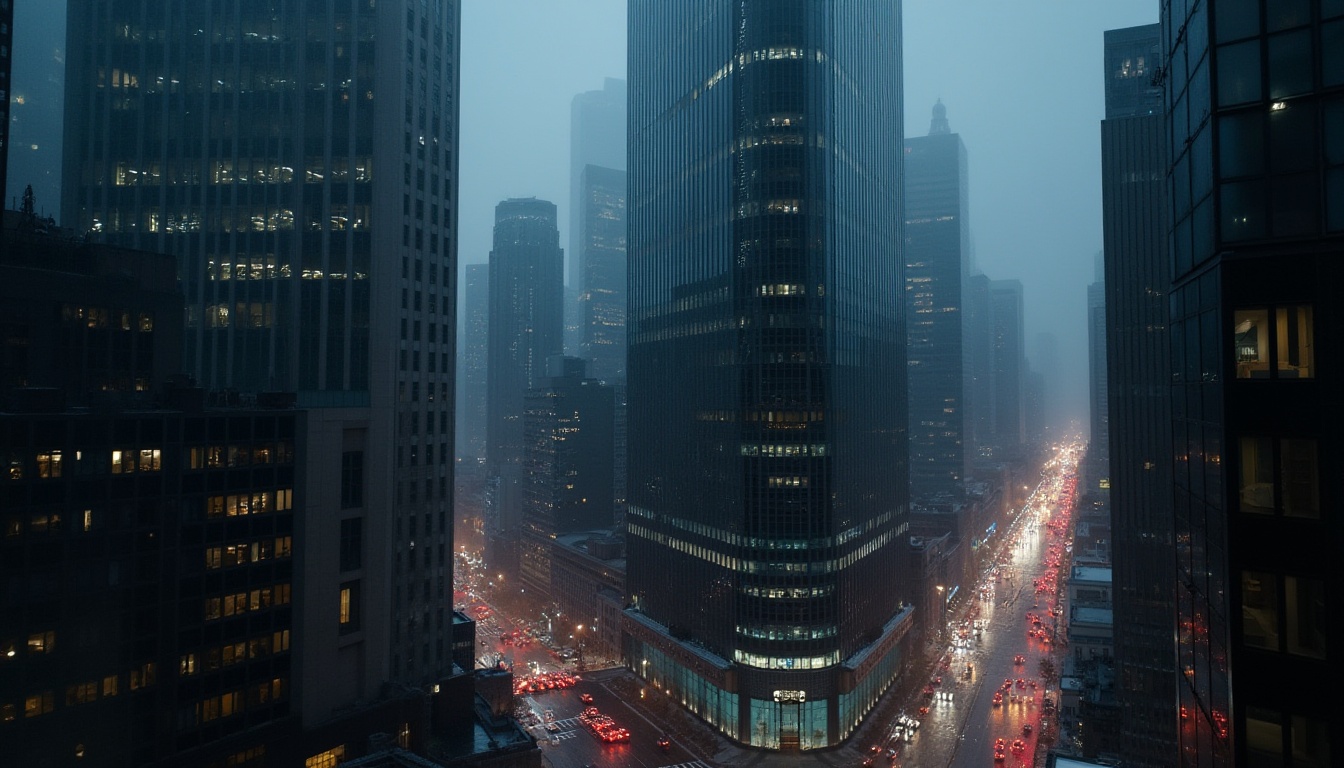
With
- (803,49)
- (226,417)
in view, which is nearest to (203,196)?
(226,417)

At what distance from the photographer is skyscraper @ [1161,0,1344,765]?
16.7 meters

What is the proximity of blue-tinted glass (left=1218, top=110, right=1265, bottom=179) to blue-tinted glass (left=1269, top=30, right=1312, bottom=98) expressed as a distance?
684 millimetres

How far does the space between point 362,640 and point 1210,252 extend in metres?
80.2

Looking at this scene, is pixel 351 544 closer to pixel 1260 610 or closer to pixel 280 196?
pixel 280 196

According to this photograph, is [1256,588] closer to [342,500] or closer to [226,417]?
[226,417]

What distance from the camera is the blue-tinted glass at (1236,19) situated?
1800cm

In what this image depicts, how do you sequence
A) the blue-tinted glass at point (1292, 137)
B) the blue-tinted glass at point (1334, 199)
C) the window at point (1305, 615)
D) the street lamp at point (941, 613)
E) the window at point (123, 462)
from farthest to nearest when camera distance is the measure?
the street lamp at point (941, 613) → the window at point (123, 462) → the blue-tinted glass at point (1292, 137) → the window at point (1305, 615) → the blue-tinted glass at point (1334, 199)

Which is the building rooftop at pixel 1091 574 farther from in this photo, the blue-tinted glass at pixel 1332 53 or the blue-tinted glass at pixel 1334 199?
the blue-tinted glass at pixel 1332 53

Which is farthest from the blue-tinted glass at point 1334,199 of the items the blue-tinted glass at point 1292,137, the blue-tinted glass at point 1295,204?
the blue-tinted glass at point 1292,137

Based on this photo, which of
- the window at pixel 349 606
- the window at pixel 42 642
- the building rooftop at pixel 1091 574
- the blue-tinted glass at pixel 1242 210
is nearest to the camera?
the blue-tinted glass at pixel 1242 210

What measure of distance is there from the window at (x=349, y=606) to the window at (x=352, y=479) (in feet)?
26.6

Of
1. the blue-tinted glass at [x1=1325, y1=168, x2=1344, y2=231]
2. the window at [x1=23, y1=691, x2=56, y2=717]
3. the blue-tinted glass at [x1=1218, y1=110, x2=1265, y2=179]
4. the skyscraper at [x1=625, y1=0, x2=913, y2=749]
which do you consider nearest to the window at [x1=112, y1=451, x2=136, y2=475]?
the window at [x1=23, y1=691, x2=56, y2=717]

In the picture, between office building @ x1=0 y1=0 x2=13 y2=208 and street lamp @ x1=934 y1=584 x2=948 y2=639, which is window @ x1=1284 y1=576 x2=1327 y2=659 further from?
street lamp @ x1=934 y1=584 x2=948 y2=639

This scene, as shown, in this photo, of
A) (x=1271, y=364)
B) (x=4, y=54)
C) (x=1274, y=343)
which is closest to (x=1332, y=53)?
(x=1274, y=343)
